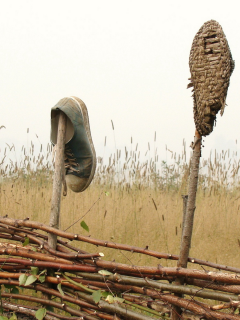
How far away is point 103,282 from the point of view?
169cm

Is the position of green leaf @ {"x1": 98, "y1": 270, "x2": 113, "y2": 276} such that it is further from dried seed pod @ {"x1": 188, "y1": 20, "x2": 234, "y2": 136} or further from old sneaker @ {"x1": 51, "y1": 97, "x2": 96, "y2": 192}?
dried seed pod @ {"x1": 188, "y1": 20, "x2": 234, "y2": 136}

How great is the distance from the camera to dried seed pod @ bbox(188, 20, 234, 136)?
132cm

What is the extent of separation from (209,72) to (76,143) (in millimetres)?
858

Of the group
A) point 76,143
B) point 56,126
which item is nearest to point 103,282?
point 76,143

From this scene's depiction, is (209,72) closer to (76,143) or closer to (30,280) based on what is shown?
(76,143)

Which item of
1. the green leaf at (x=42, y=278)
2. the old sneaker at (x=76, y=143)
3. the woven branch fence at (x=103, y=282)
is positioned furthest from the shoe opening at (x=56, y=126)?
the green leaf at (x=42, y=278)

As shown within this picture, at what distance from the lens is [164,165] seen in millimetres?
5145

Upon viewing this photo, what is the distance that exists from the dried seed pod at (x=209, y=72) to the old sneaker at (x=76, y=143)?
661 mm

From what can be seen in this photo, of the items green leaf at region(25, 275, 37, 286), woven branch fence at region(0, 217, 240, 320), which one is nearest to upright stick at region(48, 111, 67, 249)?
woven branch fence at region(0, 217, 240, 320)

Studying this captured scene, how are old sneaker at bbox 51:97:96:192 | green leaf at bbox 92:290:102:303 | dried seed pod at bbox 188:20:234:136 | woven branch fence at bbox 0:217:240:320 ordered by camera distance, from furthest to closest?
1. old sneaker at bbox 51:97:96:192
2. green leaf at bbox 92:290:102:303
3. woven branch fence at bbox 0:217:240:320
4. dried seed pod at bbox 188:20:234:136

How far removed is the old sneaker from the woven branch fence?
0.35 metres

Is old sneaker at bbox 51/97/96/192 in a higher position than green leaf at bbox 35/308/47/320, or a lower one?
higher

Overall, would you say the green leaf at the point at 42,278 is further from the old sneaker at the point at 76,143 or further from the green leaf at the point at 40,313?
the old sneaker at the point at 76,143

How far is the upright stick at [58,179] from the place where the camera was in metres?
1.82
